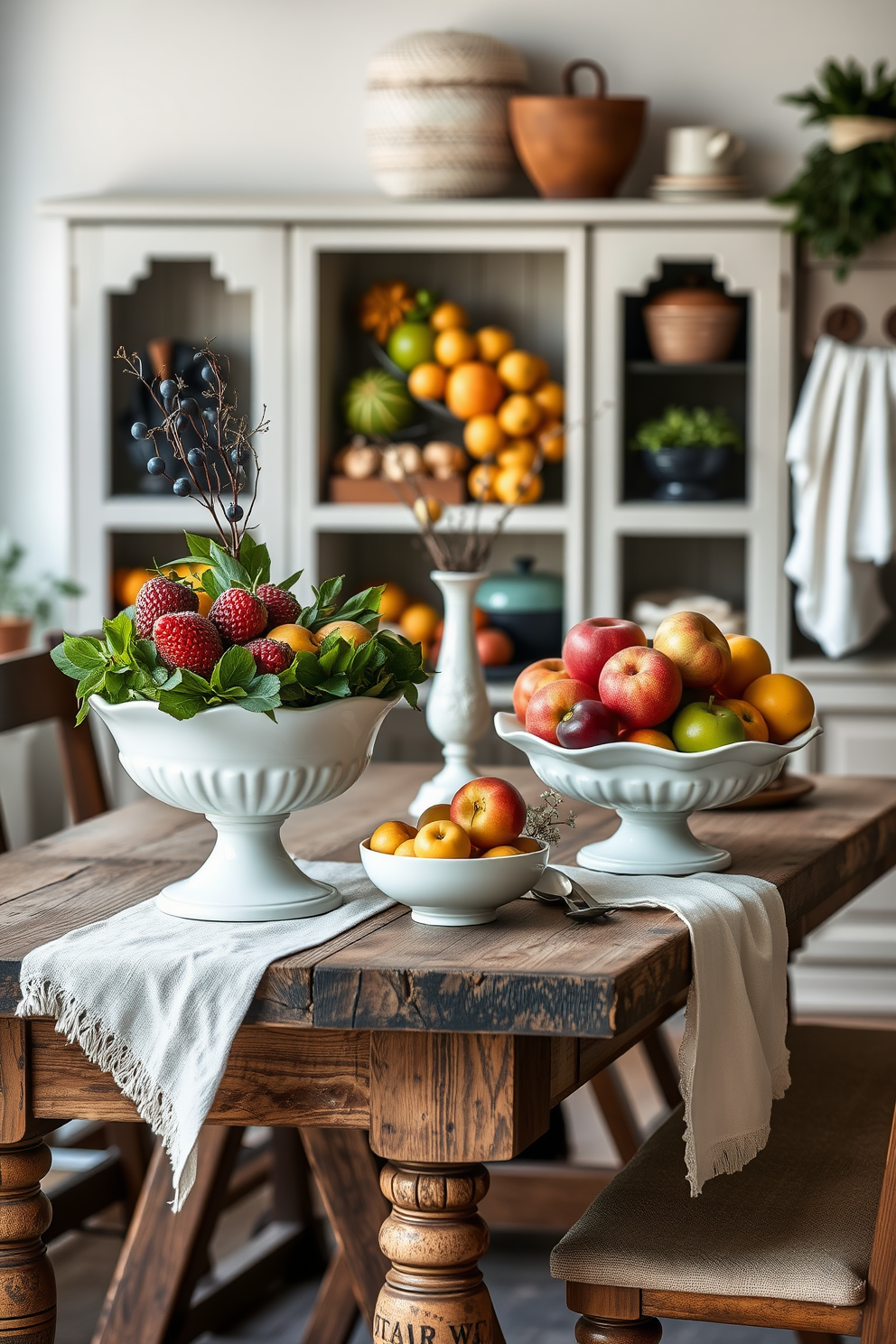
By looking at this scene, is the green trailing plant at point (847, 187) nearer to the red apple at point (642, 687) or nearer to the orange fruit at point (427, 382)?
the orange fruit at point (427, 382)

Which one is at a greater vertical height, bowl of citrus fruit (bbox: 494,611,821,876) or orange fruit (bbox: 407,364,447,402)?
orange fruit (bbox: 407,364,447,402)

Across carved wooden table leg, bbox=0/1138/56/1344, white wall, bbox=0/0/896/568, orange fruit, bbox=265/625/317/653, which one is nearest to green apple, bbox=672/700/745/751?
orange fruit, bbox=265/625/317/653

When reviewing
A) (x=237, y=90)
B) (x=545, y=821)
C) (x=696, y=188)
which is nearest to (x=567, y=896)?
(x=545, y=821)

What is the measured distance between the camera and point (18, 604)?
3711 mm

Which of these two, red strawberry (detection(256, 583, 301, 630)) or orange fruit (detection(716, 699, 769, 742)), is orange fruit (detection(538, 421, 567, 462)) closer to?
orange fruit (detection(716, 699, 769, 742))

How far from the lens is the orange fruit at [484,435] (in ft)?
11.5

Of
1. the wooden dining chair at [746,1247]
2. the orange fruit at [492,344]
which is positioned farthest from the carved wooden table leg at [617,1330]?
the orange fruit at [492,344]

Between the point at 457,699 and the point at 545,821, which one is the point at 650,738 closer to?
the point at 545,821

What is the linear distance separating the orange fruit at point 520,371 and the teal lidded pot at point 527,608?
0.37 metres

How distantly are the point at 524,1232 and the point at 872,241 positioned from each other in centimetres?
211

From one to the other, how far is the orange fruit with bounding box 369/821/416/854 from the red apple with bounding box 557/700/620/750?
20 centimetres

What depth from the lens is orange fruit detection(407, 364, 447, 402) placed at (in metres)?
3.57

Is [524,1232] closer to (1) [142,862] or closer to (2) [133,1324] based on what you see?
(2) [133,1324]

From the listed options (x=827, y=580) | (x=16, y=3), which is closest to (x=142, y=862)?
(x=827, y=580)
